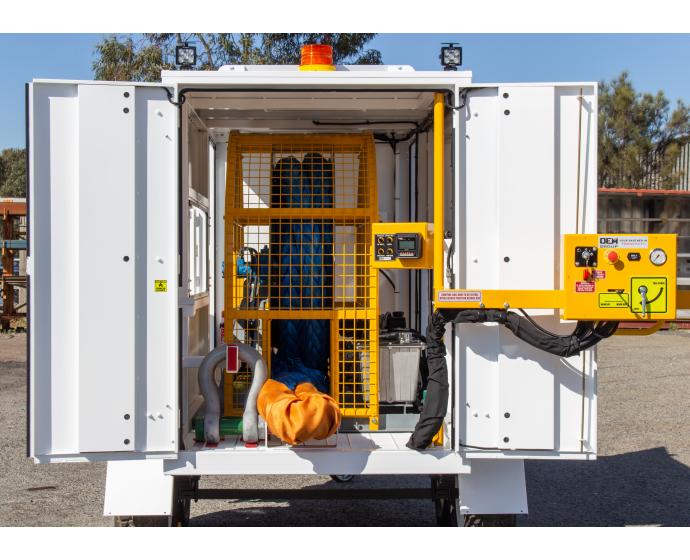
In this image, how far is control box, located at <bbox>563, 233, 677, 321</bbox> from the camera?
3961 mm

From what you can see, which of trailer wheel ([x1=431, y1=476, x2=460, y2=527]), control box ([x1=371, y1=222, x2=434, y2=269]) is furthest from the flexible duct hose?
trailer wheel ([x1=431, y1=476, x2=460, y2=527])

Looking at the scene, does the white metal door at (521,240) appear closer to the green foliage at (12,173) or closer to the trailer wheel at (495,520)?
the trailer wheel at (495,520)

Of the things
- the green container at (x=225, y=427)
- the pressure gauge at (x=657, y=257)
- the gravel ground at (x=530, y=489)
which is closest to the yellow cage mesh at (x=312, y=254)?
the green container at (x=225, y=427)

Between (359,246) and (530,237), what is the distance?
1302mm

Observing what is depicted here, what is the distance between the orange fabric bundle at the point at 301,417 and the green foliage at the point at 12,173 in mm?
38331

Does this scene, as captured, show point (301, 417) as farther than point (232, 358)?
No

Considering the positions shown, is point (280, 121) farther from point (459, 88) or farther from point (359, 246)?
point (459, 88)

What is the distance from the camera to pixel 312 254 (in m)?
4.93

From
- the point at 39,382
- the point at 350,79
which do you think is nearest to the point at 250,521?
the point at 39,382

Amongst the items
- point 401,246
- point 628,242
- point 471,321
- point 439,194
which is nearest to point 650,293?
point 628,242

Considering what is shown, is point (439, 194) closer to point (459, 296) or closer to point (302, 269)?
point (459, 296)

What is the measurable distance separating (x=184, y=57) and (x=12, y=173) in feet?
136

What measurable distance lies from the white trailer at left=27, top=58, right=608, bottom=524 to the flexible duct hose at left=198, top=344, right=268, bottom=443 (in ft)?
0.28

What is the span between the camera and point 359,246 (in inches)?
201
